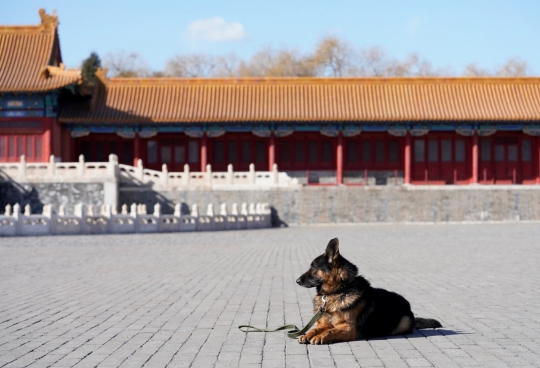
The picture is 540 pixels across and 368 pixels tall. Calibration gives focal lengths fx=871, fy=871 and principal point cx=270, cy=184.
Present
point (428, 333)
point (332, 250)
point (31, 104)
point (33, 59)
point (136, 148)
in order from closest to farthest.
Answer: point (332, 250) → point (428, 333) → point (31, 104) → point (33, 59) → point (136, 148)

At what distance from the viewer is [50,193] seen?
35.6 metres

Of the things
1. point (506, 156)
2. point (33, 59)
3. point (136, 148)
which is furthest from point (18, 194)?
point (506, 156)

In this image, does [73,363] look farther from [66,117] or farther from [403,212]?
[66,117]

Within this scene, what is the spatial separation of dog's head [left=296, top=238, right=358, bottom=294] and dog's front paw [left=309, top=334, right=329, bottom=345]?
39 cm

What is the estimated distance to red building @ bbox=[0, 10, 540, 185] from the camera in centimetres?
4225

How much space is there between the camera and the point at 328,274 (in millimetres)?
7328

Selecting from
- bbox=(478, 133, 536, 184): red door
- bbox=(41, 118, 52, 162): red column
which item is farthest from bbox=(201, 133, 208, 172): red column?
bbox=(478, 133, 536, 184): red door

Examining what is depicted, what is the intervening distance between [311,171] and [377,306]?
119ft

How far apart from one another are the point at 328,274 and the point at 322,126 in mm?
35632

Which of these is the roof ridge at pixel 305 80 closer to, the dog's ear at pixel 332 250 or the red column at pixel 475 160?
the red column at pixel 475 160

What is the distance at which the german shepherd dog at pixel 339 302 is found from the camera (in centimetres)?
728

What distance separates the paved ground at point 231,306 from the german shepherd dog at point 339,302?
0.41ft

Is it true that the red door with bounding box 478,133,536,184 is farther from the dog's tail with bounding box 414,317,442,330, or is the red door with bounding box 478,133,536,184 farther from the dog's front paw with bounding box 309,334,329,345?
the dog's front paw with bounding box 309,334,329,345

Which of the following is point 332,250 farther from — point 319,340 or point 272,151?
point 272,151
